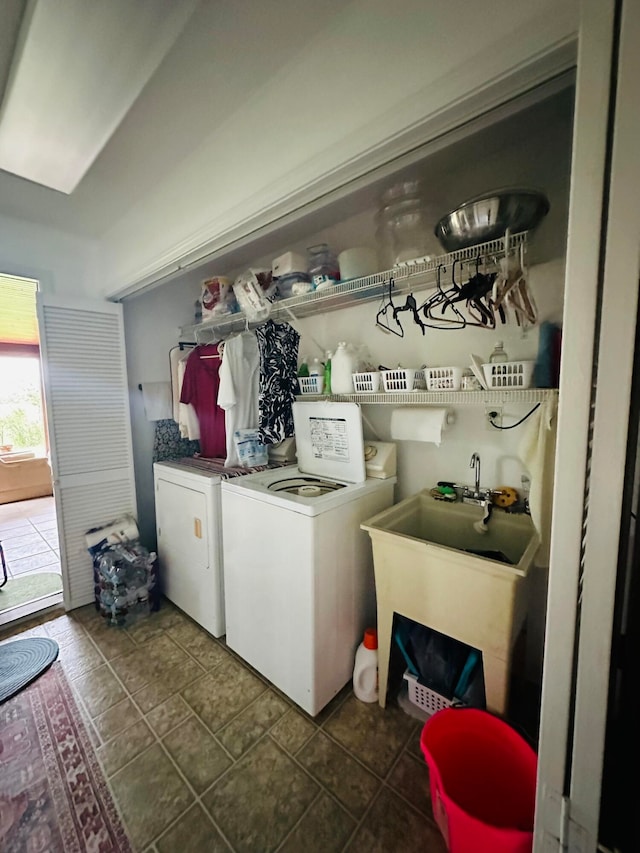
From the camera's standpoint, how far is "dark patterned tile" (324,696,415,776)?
4.33 feet

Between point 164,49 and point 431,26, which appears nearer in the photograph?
point 431,26

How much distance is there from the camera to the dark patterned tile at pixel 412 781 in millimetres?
1167

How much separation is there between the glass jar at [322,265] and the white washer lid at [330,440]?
0.68 m

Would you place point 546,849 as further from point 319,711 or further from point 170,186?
point 170,186

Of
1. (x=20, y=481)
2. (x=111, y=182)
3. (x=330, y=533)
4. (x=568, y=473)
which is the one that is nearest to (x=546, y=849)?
(x=568, y=473)

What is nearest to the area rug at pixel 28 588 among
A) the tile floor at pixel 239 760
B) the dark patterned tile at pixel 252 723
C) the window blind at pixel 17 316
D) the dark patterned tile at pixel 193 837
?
the tile floor at pixel 239 760

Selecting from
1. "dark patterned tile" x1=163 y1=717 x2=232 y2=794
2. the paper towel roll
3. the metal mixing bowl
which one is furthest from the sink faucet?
"dark patterned tile" x1=163 y1=717 x2=232 y2=794

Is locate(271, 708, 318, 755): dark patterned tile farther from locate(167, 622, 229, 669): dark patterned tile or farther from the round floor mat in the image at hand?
the round floor mat

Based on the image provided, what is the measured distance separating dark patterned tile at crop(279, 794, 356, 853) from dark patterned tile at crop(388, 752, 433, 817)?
8.5 inches

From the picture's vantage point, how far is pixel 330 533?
1440 mm

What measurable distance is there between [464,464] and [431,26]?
156 centimetres

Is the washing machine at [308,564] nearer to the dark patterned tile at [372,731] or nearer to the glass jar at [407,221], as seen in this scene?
the dark patterned tile at [372,731]

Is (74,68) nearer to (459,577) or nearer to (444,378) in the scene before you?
(444,378)

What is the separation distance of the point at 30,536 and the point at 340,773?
13.4 feet
